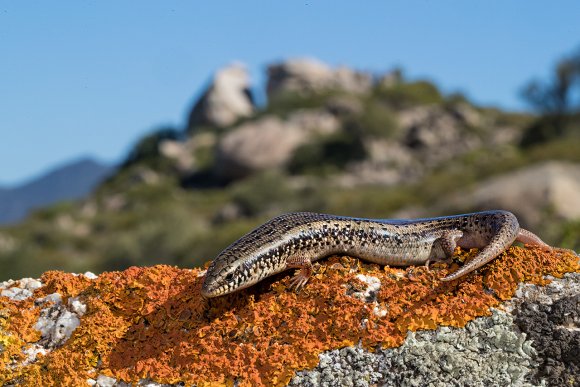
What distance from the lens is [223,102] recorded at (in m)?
114

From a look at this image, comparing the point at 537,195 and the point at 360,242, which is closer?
the point at 360,242

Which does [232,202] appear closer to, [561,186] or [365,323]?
[561,186]

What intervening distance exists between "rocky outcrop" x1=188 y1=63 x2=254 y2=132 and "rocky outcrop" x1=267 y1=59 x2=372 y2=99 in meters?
4.68

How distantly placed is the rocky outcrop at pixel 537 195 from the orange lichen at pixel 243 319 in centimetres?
2346

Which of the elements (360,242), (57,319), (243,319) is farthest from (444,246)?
(57,319)

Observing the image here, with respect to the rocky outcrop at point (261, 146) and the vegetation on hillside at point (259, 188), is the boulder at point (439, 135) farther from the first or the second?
the rocky outcrop at point (261, 146)

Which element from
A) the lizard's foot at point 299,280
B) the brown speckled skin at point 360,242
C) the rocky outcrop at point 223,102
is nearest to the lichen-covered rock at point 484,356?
the brown speckled skin at point 360,242

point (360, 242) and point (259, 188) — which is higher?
point (360, 242)

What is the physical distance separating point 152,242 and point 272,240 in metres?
49.8

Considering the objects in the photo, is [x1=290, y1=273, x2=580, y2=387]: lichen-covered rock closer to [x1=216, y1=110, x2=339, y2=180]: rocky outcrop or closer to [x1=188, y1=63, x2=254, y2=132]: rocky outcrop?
[x1=216, y1=110, x2=339, y2=180]: rocky outcrop

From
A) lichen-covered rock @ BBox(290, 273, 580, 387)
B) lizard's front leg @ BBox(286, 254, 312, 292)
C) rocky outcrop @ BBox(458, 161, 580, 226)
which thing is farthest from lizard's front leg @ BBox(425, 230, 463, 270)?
rocky outcrop @ BBox(458, 161, 580, 226)

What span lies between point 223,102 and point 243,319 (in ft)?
361

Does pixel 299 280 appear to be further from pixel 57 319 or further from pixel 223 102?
pixel 223 102

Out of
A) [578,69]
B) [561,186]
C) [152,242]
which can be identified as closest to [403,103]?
[578,69]
